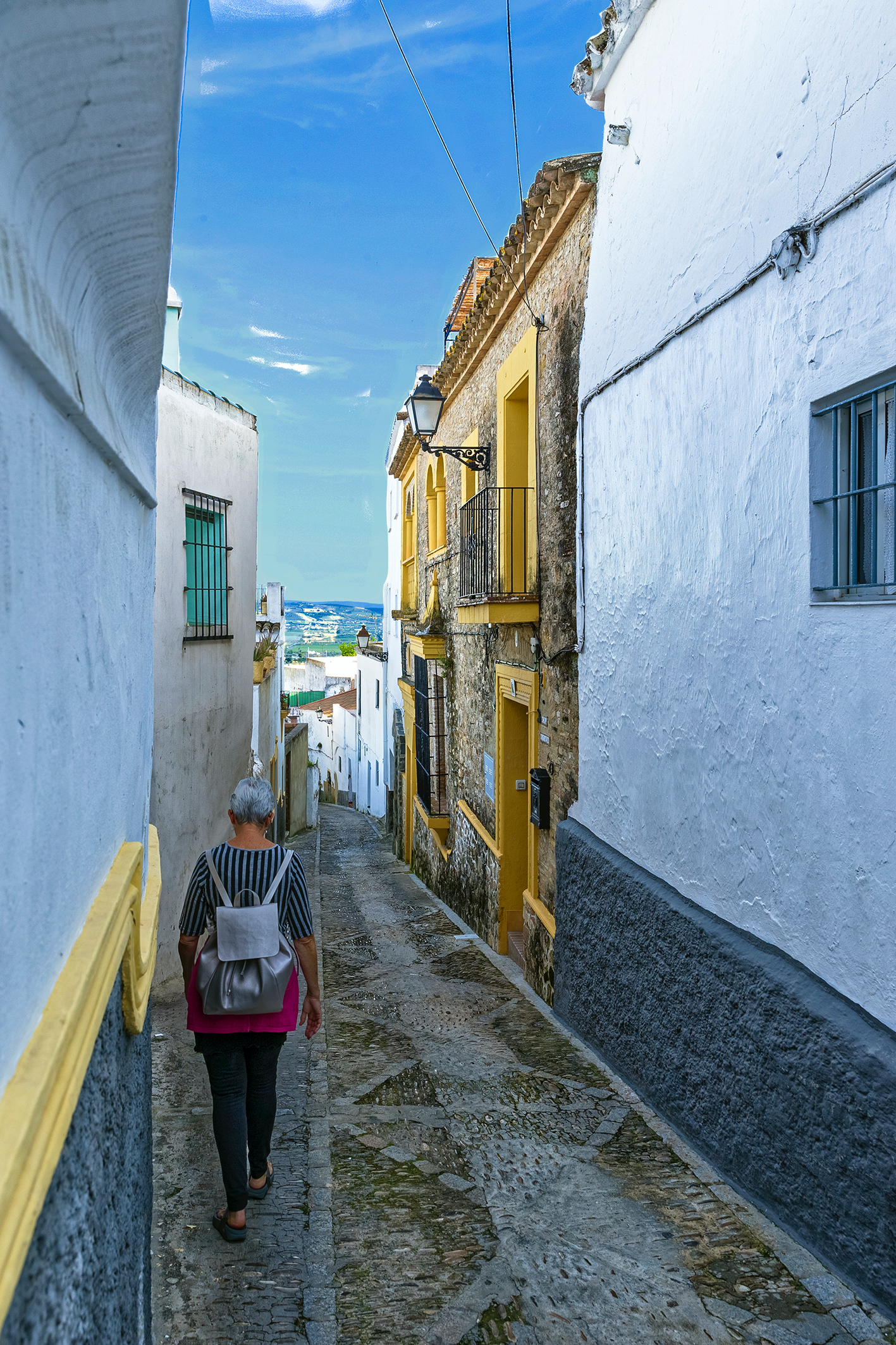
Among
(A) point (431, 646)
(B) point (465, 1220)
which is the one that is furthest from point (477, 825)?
(B) point (465, 1220)

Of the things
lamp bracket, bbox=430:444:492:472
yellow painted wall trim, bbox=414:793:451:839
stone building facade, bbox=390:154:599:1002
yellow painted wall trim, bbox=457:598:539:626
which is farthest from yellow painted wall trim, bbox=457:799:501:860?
lamp bracket, bbox=430:444:492:472

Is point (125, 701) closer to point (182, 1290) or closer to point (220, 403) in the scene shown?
point (182, 1290)

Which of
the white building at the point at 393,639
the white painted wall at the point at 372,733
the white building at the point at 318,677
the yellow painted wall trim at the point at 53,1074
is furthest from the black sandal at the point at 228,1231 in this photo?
the white building at the point at 318,677

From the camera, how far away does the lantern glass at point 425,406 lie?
1070cm

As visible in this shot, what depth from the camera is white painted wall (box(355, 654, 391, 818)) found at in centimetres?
2594

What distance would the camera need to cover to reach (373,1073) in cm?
484

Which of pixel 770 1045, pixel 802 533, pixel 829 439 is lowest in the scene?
pixel 770 1045

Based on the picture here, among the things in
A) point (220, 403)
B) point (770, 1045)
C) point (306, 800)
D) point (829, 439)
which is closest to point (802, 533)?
point (829, 439)

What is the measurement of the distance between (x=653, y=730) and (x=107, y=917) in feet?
11.2

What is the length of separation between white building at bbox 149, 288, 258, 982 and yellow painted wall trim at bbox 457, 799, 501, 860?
243cm

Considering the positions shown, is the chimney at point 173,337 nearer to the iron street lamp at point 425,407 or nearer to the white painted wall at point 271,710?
the iron street lamp at point 425,407

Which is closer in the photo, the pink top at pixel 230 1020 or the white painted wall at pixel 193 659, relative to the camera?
the pink top at pixel 230 1020

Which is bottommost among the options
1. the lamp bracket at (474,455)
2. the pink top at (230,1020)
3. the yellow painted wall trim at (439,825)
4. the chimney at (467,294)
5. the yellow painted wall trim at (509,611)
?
the yellow painted wall trim at (439,825)

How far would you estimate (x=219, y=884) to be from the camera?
3311 millimetres
